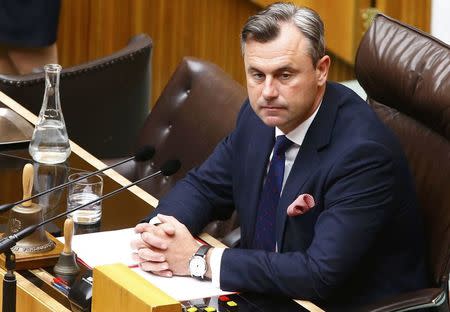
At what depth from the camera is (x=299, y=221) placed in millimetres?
2820

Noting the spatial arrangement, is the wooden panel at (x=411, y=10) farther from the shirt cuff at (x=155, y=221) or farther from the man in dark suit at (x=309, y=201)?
the shirt cuff at (x=155, y=221)

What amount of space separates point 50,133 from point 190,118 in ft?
1.89

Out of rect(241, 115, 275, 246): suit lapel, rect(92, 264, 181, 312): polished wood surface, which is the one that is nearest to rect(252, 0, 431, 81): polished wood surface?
rect(241, 115, 275, 246): suit lapel

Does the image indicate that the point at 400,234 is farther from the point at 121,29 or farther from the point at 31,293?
the point at 121,29

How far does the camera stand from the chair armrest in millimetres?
2635

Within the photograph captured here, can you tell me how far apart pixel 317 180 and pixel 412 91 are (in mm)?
367

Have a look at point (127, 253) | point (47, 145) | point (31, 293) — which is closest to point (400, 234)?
point (127, 253)

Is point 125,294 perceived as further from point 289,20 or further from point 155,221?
point 289,20

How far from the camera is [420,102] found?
2904mm

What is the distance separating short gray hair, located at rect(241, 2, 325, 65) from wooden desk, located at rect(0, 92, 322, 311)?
0.54 m

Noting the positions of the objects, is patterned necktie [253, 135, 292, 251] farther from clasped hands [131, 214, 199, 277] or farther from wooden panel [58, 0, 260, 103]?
wooden panel [58, 0, 260, 103]

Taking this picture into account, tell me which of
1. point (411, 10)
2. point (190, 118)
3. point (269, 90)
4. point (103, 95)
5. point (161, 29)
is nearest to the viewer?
point (269, 90)

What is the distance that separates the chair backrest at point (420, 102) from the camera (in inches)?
112

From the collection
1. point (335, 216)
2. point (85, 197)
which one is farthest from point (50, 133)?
point (335, 216)
